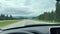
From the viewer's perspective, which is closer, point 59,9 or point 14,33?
point 14,33

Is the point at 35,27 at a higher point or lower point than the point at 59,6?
lower

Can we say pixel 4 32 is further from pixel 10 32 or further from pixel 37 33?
pixel 37 33

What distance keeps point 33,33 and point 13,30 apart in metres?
0.25

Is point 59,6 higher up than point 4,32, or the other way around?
point 59,6

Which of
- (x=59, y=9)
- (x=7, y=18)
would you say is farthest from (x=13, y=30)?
(x=59, y=9)

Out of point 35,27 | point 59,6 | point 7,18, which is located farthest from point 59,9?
point 35,27

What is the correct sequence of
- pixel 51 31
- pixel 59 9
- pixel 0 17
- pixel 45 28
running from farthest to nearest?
pixel 59 9 → pixel 0 17 → pixel 45 28 → pixel 51 31

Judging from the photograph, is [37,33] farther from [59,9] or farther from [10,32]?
[59,9]

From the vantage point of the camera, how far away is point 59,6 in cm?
455

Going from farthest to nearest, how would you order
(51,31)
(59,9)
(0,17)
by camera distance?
1. (59,9)
2. (0,17)
3. (51,31)

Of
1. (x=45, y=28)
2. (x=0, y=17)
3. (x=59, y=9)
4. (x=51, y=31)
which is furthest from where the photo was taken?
(x=59, y=9)

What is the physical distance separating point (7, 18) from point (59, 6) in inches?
76.8

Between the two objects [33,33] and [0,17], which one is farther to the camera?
[0,17]

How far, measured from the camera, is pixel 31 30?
186cm
